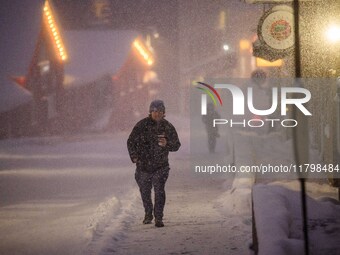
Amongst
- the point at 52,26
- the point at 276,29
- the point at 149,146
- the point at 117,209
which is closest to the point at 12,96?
the point at 52,26

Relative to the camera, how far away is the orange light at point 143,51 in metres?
45.5

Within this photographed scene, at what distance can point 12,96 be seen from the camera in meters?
34.2

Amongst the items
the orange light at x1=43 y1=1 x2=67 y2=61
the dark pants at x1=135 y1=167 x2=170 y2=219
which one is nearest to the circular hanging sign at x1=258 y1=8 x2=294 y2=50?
the dark pants at x1=135 y1=167 x2=170 y2=219

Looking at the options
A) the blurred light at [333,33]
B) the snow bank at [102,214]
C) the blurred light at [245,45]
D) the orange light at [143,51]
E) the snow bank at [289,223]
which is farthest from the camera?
the blurred light at [245,45]

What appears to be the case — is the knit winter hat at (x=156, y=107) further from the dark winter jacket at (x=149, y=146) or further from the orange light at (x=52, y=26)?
the orange light at (x=52, y=26)

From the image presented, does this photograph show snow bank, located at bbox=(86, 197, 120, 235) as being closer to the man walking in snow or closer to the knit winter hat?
the man walking in snow

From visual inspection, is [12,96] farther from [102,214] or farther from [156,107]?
[156,107]

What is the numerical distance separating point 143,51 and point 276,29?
112 ft

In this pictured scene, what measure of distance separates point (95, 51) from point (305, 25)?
103 ft

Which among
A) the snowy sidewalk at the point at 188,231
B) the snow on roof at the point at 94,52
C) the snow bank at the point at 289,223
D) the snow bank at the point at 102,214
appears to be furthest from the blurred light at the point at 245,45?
the snow bank at the point at 289,223

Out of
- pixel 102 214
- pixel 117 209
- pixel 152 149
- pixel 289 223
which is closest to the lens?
pixel 289 223

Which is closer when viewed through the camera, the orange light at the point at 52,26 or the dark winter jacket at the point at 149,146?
the dark winter jacket at the point at 149,146

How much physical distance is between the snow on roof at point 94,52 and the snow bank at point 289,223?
1315 inches

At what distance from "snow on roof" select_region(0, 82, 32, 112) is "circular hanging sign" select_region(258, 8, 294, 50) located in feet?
75.9
